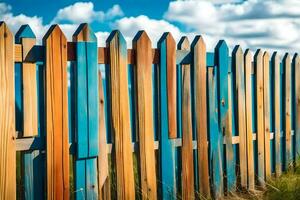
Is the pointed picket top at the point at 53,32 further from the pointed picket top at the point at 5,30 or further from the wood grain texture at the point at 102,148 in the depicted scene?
the wood grain texture at the point at 102,148

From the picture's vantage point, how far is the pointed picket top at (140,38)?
457 centimetres

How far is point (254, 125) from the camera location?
6426mm

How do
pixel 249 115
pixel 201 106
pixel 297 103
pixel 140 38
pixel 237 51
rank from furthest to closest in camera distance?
pixel 297 103, pixel 249 115, pixel 237 51, pixel 201 106, pixel 140 38

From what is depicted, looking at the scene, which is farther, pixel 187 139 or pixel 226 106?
pixel 226 106

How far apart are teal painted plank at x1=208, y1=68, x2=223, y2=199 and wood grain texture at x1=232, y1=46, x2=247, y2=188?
0.48 meters

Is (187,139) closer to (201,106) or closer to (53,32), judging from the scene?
(201,106)

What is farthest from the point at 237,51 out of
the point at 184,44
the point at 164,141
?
the point at 164,141

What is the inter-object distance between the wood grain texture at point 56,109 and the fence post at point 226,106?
2094mm

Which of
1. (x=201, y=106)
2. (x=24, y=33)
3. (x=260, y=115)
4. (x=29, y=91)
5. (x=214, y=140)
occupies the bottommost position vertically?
(x=214, y=140)

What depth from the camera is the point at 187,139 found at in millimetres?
5066

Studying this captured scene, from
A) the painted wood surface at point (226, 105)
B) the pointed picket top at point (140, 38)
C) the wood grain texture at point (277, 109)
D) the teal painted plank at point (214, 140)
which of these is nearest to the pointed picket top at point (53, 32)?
the pointed picket top at point (140, 38)

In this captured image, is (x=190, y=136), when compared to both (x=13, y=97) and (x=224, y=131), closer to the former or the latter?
(x=224, y=131)

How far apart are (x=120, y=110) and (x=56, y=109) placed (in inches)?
24.4

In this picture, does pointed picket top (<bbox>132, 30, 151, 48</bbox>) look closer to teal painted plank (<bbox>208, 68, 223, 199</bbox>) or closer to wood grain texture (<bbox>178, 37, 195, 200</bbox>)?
wood grain texture (<bbox>178, 37, 195, 200</bbox>)
